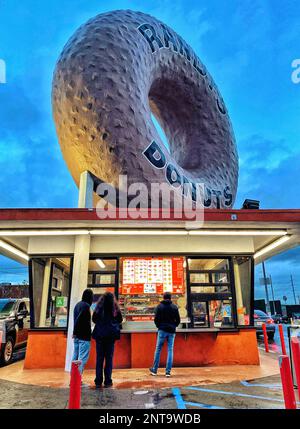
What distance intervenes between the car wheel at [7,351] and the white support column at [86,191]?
13.9ft

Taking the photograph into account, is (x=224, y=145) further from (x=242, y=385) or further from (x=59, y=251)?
(x=242, y=385)

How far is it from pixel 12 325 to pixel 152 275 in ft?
14.7

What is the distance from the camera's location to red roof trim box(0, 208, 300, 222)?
21.9ft

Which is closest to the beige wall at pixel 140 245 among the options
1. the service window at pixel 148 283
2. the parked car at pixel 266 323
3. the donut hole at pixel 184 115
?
the service window at pixel 148 283

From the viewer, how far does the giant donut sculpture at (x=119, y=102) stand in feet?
28.0

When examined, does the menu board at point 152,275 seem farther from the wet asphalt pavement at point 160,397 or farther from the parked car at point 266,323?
the parked car at point 266,323

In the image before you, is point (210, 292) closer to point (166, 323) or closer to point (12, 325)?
point (166, 323)

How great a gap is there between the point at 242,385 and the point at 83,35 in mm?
9591

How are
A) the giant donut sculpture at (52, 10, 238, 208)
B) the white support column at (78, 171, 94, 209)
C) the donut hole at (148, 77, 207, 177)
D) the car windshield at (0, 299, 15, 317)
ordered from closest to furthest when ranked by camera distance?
the giant donut sculpture at (52, 10, 238, 208), the white support column at (78, 171, 94, 209), the car windshield at (0, 299, 15, 317), the donut hole at (148, 77, 207, 177)

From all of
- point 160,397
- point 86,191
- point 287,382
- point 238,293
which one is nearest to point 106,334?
point 160,397

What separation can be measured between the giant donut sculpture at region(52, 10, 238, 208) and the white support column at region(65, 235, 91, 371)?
1845mm

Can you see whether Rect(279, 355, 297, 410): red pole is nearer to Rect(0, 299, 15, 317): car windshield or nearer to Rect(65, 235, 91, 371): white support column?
Rect(65, 235, 91, 371): white support column

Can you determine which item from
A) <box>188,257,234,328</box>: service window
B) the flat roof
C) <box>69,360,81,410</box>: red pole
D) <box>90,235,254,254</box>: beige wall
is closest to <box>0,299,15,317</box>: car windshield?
the flat roof
